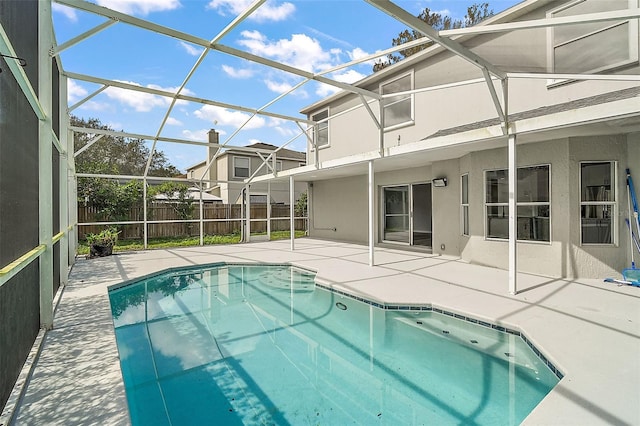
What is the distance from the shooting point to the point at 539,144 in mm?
6258

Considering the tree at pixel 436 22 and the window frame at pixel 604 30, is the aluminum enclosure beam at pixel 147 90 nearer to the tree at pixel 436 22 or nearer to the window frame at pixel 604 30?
the tree at pixel 436 22

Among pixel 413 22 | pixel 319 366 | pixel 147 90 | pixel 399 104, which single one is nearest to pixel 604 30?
pixel 413 22

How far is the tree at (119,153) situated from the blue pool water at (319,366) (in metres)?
21.9

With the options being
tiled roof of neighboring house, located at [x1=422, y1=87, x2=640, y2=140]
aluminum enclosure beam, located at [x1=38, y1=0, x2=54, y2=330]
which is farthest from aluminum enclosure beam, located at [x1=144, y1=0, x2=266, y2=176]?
tiled roof of neighboring house, located at [x1=422, y1=87, x2=640, y2=140]

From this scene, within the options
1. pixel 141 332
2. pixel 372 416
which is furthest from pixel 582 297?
pixel 141 332

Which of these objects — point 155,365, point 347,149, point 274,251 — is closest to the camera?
point 155,365

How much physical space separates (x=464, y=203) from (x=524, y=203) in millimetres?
1590

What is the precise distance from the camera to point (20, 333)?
292cm

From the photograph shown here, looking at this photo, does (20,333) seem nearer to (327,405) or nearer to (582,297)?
(327,405)

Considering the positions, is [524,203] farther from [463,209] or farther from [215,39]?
[215,39]

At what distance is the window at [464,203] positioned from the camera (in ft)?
26.2

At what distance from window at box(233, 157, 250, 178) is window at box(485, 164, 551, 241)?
15709 mm

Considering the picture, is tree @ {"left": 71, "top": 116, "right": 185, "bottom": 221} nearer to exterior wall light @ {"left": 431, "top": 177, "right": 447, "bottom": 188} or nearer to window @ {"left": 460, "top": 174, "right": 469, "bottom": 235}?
exterior wall light @ {"left": 431, "top": 177, "right": 447, "bottom": 188}

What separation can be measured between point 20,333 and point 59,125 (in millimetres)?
4899
